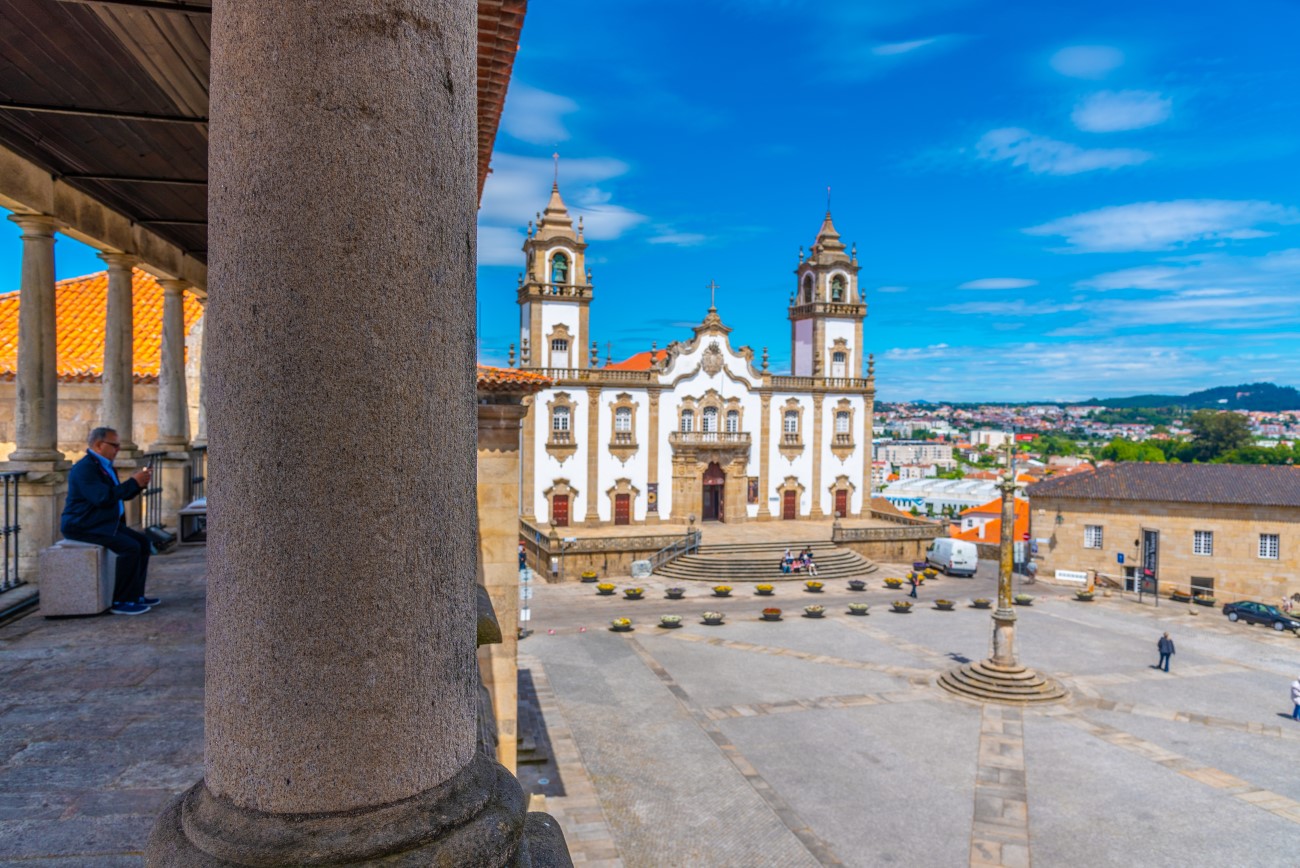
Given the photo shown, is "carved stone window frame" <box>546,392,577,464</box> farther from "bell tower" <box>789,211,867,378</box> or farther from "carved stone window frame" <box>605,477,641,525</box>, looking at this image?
"bell tower" <box>789,211,867,378</box>

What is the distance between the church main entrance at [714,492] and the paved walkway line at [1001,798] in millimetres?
26953

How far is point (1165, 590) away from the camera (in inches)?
1395

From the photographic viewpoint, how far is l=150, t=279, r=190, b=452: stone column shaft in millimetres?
12688

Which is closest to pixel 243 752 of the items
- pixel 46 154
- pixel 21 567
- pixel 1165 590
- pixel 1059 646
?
pixel 21 567

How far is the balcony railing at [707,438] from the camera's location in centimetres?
4341

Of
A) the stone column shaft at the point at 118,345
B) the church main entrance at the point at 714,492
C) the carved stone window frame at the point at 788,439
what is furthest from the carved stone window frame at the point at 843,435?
the stone column shaft at the point at 118,345

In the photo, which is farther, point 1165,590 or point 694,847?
point 1165,590

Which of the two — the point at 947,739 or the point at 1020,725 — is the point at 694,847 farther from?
the point at 1020,725

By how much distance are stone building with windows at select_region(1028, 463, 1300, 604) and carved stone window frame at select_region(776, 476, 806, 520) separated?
11.7 meters

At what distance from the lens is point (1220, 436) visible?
300ft

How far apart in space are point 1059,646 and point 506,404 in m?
20.5

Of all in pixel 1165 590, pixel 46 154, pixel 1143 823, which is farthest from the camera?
pixel 1165 590

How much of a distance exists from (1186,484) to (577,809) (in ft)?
113

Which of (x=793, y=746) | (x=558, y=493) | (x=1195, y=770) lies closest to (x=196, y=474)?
(x=793, y=746)
